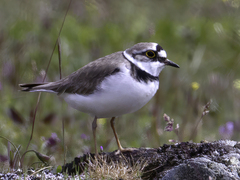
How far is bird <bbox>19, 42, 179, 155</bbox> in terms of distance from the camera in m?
2.88

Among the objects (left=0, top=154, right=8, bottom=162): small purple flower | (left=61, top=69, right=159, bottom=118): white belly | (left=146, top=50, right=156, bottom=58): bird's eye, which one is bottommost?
(left=0, top=154, right=8, bottom=162): small purple flower

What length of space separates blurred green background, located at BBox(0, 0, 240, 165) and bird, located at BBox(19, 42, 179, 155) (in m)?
0.49

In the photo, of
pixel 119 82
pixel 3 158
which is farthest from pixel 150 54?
pixel 3 158

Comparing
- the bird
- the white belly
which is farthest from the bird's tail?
the white belly

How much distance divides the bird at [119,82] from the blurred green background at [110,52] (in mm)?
491

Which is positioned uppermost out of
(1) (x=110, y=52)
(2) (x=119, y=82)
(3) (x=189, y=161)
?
(1) (x=110, y=52)

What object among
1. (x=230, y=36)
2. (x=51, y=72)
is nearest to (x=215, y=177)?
(x=230, y=36)

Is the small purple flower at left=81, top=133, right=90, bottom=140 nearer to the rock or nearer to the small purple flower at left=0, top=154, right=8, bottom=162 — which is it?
the rock

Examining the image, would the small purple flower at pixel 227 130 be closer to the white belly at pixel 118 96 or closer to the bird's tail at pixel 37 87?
the white belly at pixel 118 96

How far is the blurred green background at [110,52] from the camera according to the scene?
4020 mm

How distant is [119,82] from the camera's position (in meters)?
2.88

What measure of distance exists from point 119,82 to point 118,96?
126mm

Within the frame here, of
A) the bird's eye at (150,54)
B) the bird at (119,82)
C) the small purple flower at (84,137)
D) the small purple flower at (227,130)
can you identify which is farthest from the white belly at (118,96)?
the small purple flower at (227,130)

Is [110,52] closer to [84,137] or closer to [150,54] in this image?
[84,137]
